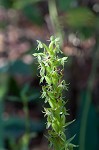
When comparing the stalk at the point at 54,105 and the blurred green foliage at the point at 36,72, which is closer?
the stalk at the point at 54,105

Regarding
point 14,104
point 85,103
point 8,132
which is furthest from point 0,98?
point 14,104

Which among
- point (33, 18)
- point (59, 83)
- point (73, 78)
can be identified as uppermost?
point (33, 18)

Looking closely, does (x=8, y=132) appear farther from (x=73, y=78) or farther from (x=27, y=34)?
(x=27, y=34)

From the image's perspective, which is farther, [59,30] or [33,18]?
[33,18]

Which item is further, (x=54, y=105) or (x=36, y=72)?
(x=36, y=72)

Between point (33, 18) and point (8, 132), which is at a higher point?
point (33, 18)

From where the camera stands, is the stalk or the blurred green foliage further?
the blurred green foliage

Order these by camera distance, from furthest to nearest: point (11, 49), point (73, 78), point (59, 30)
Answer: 1. point (11, 49)
2. point (73, 78)
3. point (59, 30)

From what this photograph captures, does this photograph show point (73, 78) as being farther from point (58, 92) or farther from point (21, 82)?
point (58, 92)

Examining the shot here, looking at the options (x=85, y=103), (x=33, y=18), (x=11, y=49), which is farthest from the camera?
(x=11, y=49)
